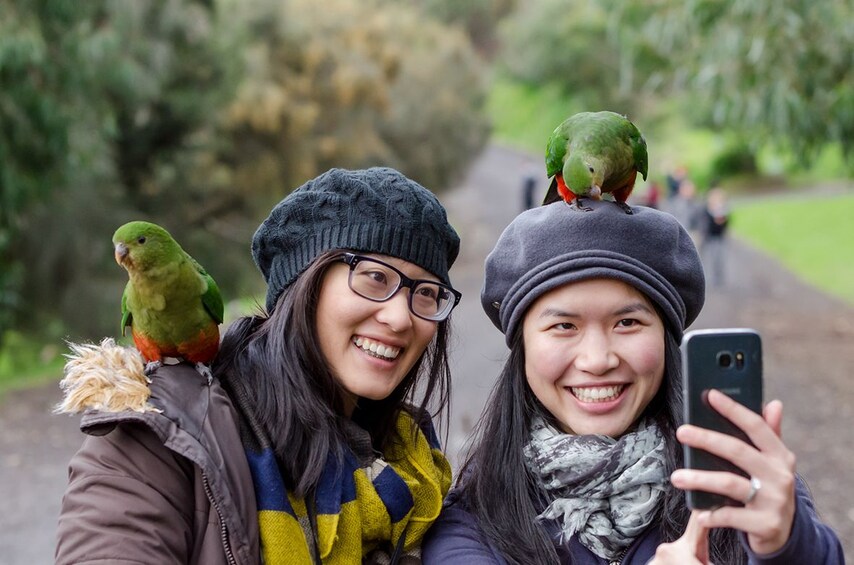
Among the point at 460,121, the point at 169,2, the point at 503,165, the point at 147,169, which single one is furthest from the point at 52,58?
the point at 503,165

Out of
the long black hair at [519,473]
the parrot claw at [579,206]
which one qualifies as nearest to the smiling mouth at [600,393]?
the long black hair at [519,473]

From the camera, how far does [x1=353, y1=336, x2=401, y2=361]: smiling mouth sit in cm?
239

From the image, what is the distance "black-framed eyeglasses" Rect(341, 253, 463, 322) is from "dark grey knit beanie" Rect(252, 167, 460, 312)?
34 mm

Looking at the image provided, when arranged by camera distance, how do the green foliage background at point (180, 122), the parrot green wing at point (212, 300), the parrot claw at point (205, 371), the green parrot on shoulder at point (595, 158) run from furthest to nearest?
the green foliage background at point (180, 122) → the parrot green wing at point (212, 300) → the green parrot on shoulder at point (595, 158) → the parrot claw at point (205, 371)

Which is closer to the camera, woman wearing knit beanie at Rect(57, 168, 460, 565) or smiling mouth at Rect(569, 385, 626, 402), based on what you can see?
woman wearing knit beanie at Rect(57, 168, 460, 565)

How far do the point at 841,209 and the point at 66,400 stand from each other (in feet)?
92.8

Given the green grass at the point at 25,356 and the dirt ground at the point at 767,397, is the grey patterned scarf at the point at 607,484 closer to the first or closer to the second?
the dirt ground at the point at 767,397

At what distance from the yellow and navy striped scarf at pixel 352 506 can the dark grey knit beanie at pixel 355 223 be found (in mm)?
523

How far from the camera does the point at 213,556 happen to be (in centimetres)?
198

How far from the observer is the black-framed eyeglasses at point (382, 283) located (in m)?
2.38

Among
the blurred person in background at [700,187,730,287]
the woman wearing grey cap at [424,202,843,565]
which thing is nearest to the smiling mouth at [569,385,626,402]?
the woman wearing grey cap at [424,202,843,565]

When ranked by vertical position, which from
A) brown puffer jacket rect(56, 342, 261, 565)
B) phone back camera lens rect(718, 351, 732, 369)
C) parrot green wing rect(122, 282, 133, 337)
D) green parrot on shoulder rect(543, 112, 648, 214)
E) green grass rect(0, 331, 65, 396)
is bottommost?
brown puffer jacket rect(56, 342, 261, 565)

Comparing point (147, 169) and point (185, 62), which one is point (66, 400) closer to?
point (185, 62)

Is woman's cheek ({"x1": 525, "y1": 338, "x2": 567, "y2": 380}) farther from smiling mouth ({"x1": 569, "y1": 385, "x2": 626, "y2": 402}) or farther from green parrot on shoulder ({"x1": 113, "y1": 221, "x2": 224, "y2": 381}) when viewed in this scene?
green parrot on shoulder ({"x1": 113, "y1": 221, "x2": 224, "y2": 381})
